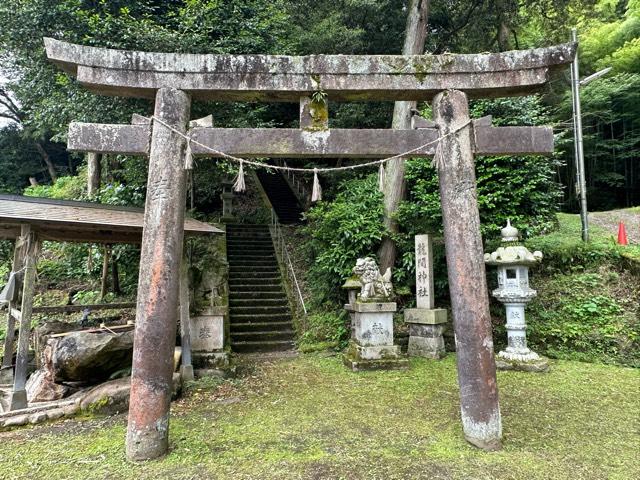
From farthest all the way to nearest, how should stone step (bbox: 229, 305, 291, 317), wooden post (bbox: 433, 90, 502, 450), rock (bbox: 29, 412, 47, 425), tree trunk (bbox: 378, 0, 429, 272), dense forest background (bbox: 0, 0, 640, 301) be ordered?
stone step (bbox: 229, 305, 291, 317), tree trunk (bbox: 378, 0, 429, 272), dense forest background (bbox: 0, 0, 640, 301), rock (bbox: 29, 412, 47, 425), wooden post (bbox: 433, 90, 502, 450)

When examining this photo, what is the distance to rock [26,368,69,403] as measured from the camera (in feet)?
17.3

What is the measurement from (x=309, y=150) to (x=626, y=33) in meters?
17.8

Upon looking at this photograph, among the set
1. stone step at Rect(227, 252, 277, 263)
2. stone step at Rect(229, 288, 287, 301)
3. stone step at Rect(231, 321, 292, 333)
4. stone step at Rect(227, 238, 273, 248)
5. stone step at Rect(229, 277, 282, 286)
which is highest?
stone step at Rect(227, 238, 273, 248)

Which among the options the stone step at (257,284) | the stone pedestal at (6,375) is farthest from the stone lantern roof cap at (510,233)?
the stone pedestal at (6,375)

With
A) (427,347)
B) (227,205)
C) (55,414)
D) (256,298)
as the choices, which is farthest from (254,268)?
(55,414)

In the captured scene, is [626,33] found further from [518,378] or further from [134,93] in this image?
[134,93]

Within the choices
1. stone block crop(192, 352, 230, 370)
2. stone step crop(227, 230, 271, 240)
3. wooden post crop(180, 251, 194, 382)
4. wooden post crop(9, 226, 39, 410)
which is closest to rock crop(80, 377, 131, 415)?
wooden post crop(9, 226, 39, 410)

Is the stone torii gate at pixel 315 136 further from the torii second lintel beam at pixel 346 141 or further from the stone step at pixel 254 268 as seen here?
the stone step at pixel 254 268

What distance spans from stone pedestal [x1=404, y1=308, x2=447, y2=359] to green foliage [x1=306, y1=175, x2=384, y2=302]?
1.68 meters

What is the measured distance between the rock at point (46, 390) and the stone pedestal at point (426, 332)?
19.4 feet

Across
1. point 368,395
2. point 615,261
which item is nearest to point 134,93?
point 368,395

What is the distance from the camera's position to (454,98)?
4145 mm

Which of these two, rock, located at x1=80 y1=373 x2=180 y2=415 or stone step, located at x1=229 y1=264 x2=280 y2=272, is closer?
rock, located at x1=80 y1=373 x2=180 y2=415

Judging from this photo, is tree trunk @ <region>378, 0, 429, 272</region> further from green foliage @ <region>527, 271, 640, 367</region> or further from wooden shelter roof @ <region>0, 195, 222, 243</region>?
wooden shelter roof @ <region>0, 195, 222, 243</region>
